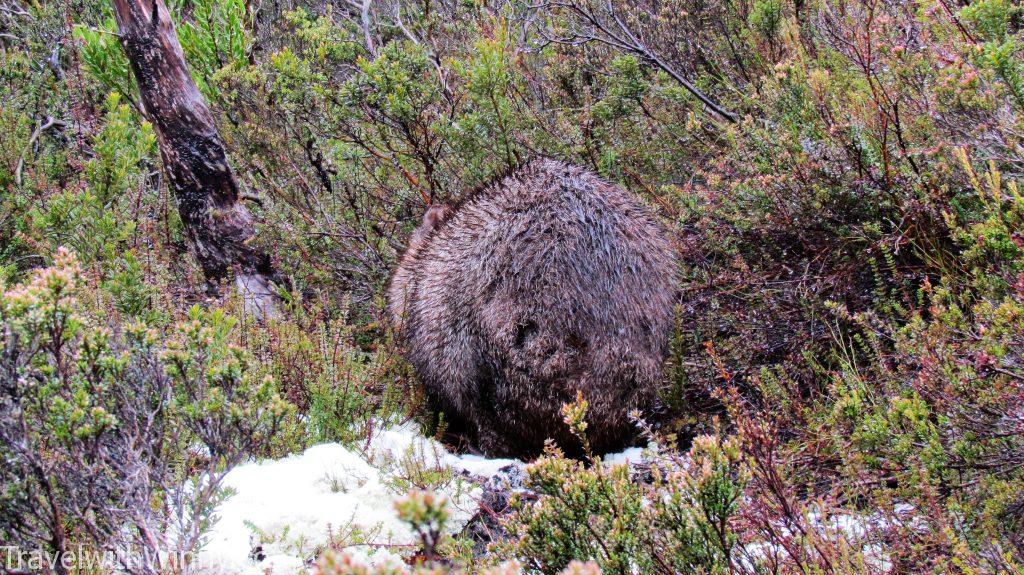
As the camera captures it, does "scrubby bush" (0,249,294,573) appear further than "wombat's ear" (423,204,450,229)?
No

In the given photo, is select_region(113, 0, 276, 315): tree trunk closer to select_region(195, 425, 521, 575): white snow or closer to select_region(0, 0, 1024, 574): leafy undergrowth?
select_region(0, 0, 1024, 574): leafy undergrowth

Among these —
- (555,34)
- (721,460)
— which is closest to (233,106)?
(555,34)

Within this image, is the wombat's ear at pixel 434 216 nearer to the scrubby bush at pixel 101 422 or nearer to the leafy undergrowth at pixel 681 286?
the leafy undergrowth at pixel 681 286

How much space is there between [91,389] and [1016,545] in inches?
103

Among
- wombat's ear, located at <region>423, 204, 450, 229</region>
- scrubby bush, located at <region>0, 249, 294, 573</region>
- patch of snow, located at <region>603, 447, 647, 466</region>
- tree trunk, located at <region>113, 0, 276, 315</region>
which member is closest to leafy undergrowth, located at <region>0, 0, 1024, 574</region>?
scrubby bush, located at <region>0, 249, 294, 573</region>

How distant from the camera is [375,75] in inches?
172

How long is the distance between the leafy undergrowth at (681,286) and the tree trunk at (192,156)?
0.27 metres

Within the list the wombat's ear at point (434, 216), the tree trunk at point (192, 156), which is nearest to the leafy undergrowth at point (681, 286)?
the tree trunk at point (192, 156)

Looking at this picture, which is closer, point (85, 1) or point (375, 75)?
point (375, 75)

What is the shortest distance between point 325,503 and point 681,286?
6.90ft

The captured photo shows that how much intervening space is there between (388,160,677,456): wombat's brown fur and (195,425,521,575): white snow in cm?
38

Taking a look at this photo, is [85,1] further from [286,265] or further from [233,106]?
[286,265]

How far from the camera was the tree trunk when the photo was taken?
15.0ft

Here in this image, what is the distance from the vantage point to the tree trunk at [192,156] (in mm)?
4586
